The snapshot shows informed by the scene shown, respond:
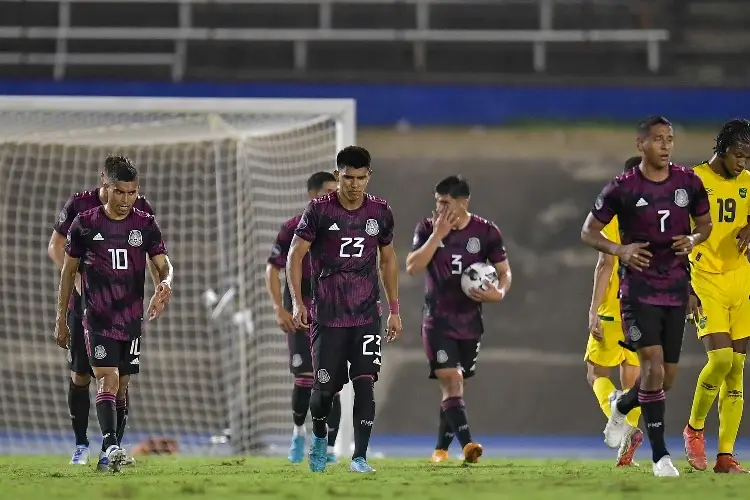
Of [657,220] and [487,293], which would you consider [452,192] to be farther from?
→ [657,220]

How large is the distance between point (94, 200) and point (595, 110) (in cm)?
701

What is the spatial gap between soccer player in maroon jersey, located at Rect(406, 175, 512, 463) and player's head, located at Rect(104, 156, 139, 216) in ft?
7.20

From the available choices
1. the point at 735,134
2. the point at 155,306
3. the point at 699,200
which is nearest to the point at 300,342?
the point at 155,306

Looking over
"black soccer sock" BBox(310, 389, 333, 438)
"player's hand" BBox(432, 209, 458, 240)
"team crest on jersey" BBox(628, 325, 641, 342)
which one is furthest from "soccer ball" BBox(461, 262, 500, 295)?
"team crest on jersey" BBox(628, 325, 641, 342)

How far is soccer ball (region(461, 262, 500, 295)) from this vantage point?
923 cm

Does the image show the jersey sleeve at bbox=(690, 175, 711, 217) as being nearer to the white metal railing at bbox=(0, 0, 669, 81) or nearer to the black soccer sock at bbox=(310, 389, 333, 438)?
the black soccer sock at bbox=(310, 389, 333, 438)

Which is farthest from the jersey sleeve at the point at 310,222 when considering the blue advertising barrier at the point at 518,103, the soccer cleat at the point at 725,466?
the blue advertising barrier at the point at 518,103

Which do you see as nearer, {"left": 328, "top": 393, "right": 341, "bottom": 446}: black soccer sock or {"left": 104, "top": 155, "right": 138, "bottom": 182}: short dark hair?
{"left": 104, "top": 155, "right": 138, "bottom": 182}: short dark hair

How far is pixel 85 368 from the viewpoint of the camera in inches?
347

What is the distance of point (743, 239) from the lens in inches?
300

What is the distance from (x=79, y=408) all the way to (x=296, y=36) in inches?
287

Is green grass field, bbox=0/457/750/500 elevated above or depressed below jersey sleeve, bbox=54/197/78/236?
below

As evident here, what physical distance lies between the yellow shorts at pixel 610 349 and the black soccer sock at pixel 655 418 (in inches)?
77.8

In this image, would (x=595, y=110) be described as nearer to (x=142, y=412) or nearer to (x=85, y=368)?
(x=142, y=412)
